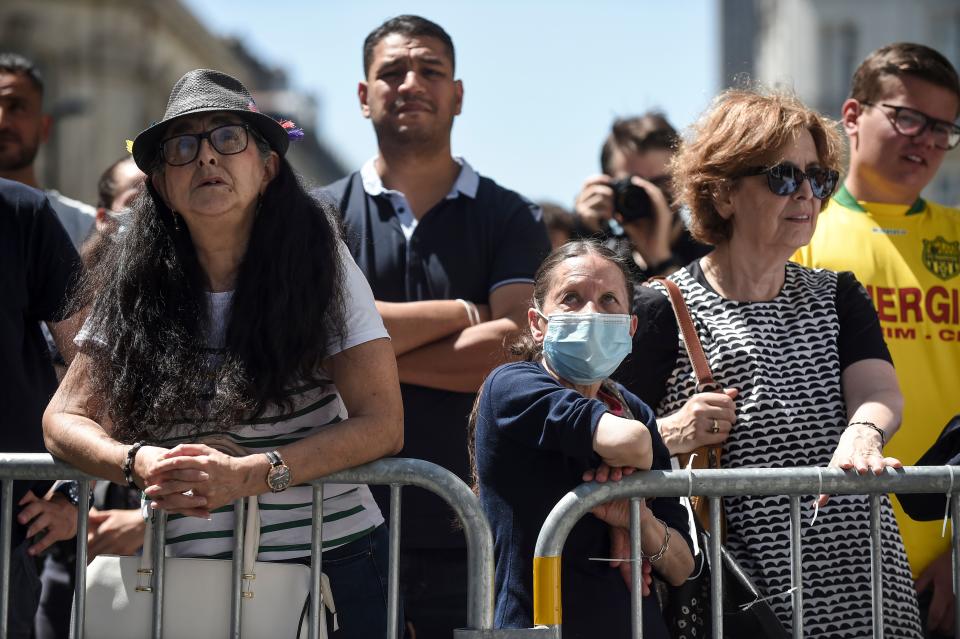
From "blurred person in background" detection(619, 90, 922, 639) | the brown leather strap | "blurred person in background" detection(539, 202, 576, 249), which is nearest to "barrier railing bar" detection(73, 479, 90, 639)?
"blurred person in background" detection(619, 90, 922, 639)

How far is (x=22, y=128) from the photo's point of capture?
17.8 ft

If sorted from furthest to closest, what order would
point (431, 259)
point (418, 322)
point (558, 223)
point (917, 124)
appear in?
1. point (558, 223)
2. point (917, 124)
3. point (431, 259)
4. point (418, 322)

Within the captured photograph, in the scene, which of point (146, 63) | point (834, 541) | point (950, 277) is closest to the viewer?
point (834, 541)

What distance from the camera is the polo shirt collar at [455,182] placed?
4.80 metres

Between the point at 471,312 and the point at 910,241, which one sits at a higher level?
the point at 910,241

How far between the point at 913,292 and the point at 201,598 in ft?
8.41

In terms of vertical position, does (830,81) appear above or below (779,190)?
above

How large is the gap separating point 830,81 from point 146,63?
29912 millimetres

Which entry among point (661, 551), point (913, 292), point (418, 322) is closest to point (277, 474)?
point (661, 551)

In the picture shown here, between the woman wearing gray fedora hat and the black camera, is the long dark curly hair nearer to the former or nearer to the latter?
the woman wearing gray fedora hat

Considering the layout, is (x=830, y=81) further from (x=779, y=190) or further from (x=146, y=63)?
(x=779, y=190)

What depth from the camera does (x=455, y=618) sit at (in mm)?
4242

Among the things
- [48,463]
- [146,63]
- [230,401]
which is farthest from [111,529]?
[146,63]

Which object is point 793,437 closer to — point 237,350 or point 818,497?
point 818,497
